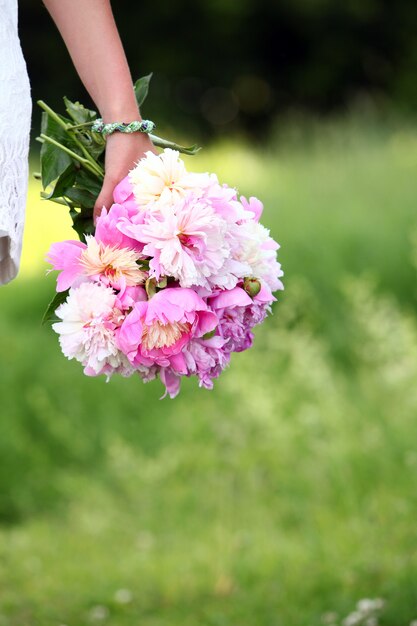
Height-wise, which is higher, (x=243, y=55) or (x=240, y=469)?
(x=243, y=55)

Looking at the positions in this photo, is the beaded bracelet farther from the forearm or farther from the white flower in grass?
the white flower in grass

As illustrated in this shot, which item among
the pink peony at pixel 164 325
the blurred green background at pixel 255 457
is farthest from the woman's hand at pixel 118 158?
the blurred green background at pixel 255 457

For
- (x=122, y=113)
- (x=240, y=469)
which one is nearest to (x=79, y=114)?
(x=122, y=113)

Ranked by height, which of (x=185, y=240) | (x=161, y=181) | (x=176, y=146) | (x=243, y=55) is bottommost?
(x=185, y=240)

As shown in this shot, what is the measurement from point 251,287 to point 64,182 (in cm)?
42

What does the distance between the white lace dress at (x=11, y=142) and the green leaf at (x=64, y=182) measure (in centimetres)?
17

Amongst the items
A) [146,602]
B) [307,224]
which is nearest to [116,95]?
[146,602]

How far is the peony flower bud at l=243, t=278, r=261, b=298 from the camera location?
1916 millimetres

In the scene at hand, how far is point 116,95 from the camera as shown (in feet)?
6.52

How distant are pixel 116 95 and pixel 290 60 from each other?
65.1ft

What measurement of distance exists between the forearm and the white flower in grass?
0.36 meters

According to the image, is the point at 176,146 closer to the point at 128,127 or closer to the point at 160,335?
the point at 128,127

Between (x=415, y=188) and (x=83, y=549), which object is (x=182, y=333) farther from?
(x=415, y=188)

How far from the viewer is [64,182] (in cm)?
203
